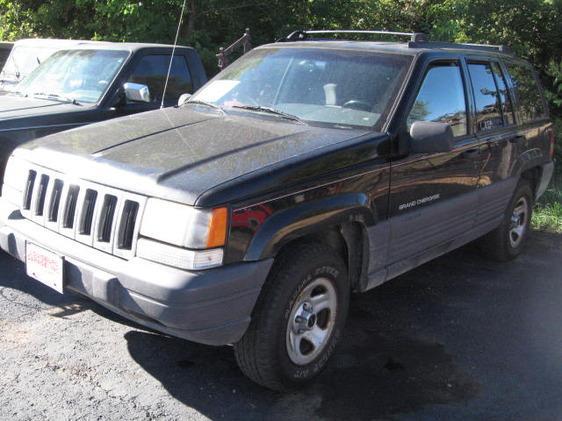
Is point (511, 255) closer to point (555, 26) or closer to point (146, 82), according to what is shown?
point (146, 82)

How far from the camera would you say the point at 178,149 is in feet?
11.4

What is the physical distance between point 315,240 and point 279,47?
1.91 meters

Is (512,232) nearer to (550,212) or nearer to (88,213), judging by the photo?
(550,212)

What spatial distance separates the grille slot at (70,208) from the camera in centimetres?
336

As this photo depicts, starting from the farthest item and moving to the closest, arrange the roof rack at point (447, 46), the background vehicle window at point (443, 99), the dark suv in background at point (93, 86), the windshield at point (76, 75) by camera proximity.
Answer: the windshield at point (76, 75) → the dark suv in background at point (93, 86) → the roof rack at point (447, 46) → the background vehicle window at point (443, 99)

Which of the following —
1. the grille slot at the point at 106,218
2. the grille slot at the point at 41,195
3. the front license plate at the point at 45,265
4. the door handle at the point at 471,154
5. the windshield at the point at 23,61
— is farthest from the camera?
the windshield at the point at 23,61

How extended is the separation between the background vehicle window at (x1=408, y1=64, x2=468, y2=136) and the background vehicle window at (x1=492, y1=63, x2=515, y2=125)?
76cm

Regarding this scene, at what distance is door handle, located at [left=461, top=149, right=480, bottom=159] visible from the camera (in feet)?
15.1

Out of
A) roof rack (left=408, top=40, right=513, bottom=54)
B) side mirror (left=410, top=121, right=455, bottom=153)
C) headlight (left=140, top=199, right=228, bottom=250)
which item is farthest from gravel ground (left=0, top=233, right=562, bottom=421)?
roof rack (left=408, top=40, right=513, bottom=54)

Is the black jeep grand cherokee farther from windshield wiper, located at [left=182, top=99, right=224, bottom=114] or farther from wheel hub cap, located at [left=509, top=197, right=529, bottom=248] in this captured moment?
wheel hub cap, located at [left=509, top=197, right=529, bottom=248]

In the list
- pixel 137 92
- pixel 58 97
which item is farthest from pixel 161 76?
pixel 58 97

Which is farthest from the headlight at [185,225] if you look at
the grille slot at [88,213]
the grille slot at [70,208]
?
the grille slot at [70,208]

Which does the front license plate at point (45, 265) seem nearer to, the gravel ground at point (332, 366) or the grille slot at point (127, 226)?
the gravel ground at point (332, 366)

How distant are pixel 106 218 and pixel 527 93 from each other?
13.9 feet
